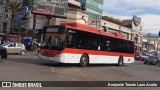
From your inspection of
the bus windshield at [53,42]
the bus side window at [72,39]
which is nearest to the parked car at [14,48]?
the bus windshield at [53,42]

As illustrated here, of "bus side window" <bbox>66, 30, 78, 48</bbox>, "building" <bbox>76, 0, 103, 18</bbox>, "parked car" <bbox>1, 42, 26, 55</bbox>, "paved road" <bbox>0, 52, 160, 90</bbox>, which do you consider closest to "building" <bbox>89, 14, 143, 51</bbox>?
"building" <bbox>76, 0, 103, 18</bbox>

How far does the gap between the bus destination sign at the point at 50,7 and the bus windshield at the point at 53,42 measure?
4228cm

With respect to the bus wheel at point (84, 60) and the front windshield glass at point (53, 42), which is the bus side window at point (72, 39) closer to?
the front windshield glass at point (53, 42)

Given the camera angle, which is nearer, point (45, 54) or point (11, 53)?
point (45, 54)

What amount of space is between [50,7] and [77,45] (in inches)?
1757

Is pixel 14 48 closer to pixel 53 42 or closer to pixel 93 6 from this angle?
pixel 53 42

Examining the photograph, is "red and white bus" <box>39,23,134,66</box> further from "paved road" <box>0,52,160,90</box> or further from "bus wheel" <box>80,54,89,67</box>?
"paved road" <box>0,52,160,90</box>

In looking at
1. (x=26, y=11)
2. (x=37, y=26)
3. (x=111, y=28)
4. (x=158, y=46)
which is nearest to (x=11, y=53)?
(x=26, y=11)

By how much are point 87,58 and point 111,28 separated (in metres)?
75.6

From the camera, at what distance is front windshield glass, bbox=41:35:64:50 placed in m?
22.1

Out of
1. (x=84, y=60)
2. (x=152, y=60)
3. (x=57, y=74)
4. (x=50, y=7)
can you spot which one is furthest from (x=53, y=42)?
(x=50, y=7)

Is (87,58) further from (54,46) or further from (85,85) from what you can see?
(85,85)

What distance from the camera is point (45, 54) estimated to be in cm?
2284

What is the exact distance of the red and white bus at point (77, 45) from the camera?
22.1 m
